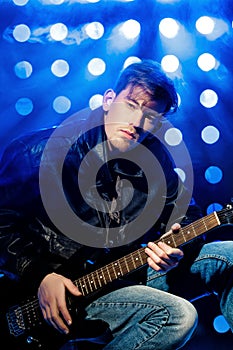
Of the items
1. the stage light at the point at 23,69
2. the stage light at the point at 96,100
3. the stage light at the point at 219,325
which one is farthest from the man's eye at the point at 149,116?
the stage light at the point at 219,325

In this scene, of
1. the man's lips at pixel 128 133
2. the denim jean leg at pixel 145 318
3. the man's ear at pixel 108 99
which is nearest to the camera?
the denim jean leg at pixel 145 318

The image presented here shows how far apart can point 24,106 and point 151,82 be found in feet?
2.32

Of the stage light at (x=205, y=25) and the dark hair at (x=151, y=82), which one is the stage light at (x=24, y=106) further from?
the stage light at (x=205, y=25)

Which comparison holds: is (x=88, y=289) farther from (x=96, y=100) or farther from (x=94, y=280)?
(x=96, y=100)

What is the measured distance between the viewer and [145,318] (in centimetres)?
126

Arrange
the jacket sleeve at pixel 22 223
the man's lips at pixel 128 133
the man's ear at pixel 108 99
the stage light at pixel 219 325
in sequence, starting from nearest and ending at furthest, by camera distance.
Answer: the jacket sleeve at pixel 22 223 → the man's lips at pixel 128 133 → the man's ear at pixel 108 99 → the stage light at pixel 219 325

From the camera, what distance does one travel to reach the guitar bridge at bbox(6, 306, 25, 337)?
53.5 inches

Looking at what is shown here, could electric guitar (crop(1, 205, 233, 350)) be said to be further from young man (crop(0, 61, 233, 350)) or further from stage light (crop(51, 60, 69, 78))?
stage light (crop(51, 60, 69, 78))

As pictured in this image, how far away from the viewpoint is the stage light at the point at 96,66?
2088 millimetres

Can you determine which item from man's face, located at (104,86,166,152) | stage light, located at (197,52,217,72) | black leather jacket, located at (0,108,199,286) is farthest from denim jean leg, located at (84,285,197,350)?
stage light, located at (197,52,217,72)

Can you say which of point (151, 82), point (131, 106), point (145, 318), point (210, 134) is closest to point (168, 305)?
point (145, 318)

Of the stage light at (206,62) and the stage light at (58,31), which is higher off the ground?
the stage light at (58,31)

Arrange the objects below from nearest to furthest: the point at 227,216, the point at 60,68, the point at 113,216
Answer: the point at 227,216
the point at 113,216
the point at 60,68

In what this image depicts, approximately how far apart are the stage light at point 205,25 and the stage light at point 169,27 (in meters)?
0.12
